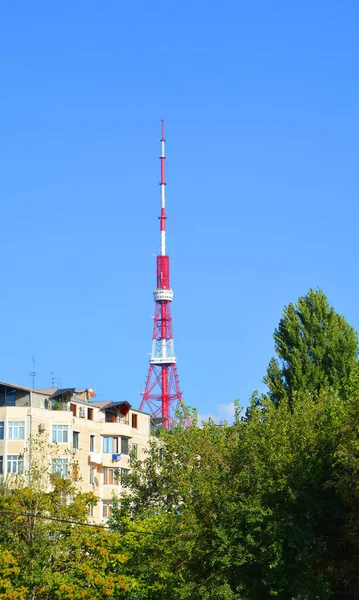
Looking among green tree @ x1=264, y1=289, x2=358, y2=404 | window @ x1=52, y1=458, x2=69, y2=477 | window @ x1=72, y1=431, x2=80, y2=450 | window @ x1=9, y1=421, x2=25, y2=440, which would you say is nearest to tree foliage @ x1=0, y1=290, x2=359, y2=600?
window @ x1=52, y1=458, x2=69, y2=477

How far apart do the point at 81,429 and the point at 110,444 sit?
3.43m

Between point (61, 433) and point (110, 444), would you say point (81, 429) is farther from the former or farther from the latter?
point (110, 444)

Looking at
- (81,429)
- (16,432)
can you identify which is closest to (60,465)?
(16,432)

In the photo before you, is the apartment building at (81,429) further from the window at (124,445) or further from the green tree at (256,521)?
the green tree at (256,521)

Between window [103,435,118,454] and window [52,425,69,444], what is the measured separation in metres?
5.27

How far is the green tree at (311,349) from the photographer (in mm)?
47875

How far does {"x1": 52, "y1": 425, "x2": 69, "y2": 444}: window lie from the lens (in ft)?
214

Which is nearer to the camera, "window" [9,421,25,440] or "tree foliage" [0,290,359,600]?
"tree foliage" [0,290,359,600]

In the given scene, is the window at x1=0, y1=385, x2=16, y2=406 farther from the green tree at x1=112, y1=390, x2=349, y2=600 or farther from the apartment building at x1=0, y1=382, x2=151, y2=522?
the green tree at x1=112, y1=390, x2=349, y2=600

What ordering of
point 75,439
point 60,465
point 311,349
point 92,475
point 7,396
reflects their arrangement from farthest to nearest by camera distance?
point 92,475
point 75,439
point 7,396
point 311,349
point 60,465

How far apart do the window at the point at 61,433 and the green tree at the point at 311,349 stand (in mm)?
19606

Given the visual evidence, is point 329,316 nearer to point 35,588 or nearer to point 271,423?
point 271,423

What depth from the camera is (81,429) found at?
67.9 metres

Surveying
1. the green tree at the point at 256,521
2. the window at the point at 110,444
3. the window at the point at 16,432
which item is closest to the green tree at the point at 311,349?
the green tree at the point at 256,521
